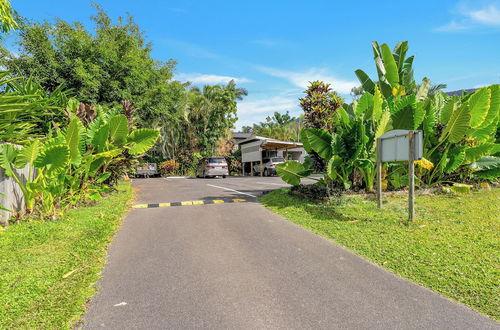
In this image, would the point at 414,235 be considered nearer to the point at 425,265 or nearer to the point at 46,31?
the point at 425,265

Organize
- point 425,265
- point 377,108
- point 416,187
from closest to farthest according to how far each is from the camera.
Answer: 1. point 425,265
2. point 377,108
3. point 416,187

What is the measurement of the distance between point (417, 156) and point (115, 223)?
632 centimetres

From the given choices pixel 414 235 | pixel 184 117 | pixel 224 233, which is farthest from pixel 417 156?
pixel 184 117

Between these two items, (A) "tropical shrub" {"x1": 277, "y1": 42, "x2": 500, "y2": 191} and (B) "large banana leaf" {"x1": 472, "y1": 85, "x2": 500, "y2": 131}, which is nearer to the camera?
(A) "tropical shrub" {"x1": 277, "y1": 42, "x2": 500, "y2": 191}

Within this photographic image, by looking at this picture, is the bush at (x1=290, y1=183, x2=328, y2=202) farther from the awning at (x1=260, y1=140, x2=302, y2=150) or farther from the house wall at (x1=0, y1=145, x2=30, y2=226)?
the awning at (x1=260, y1=140, x2=302, y2=150)

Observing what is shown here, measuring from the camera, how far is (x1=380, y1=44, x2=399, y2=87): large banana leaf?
922 centimetres

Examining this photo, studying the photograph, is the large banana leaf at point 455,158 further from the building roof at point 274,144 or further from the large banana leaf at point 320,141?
the building roof at point 274,144

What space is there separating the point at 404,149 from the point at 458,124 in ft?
8.18

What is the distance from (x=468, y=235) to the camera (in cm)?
500

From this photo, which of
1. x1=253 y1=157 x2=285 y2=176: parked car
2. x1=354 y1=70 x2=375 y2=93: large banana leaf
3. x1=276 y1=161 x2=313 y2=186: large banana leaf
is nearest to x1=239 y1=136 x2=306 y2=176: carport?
x1=253 y1=157 x2=285 y2=176: parked car

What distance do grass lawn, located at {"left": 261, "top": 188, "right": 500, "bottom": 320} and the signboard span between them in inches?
48.7

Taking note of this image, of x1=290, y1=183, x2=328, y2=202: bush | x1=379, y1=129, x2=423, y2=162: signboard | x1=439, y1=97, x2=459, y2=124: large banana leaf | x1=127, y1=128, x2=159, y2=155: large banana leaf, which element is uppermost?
x1=439, y1=97, x2=459, y2=124: large banana leaf

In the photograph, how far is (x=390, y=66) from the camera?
9.52 m

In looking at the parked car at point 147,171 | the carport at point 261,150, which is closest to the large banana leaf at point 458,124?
the carport at point 261,150
